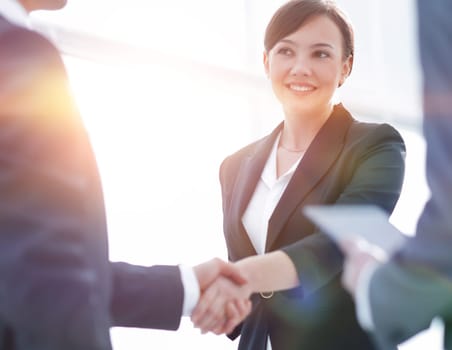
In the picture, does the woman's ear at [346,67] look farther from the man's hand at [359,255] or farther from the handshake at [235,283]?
the man's hand at [359,255]

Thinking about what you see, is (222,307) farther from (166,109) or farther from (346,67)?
(166,109)

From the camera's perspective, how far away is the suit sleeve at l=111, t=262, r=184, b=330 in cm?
161

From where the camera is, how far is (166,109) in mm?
3740

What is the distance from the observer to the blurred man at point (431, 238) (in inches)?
40.9

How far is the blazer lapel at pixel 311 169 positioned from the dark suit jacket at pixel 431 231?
0.92 metres

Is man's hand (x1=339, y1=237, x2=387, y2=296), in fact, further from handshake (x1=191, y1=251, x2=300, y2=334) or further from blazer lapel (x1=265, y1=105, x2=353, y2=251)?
blazer lapel (x1=265, y1=105, x2=353, y2=251)

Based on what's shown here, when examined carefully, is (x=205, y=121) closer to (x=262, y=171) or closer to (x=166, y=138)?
(x=166, y=138)

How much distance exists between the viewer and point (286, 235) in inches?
78.4

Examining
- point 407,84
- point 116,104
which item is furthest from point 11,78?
point 407,84

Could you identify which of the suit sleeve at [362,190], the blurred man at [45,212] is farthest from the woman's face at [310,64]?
the blurred man at [45,212]

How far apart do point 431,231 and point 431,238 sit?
11 millimetres

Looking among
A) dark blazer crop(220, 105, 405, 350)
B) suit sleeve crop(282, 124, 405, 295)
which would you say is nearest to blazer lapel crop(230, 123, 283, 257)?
dark blazer crop(220, 105, 405, 350)

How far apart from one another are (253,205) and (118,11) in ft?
6.53

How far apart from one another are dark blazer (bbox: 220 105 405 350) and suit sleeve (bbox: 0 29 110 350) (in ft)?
2.92
